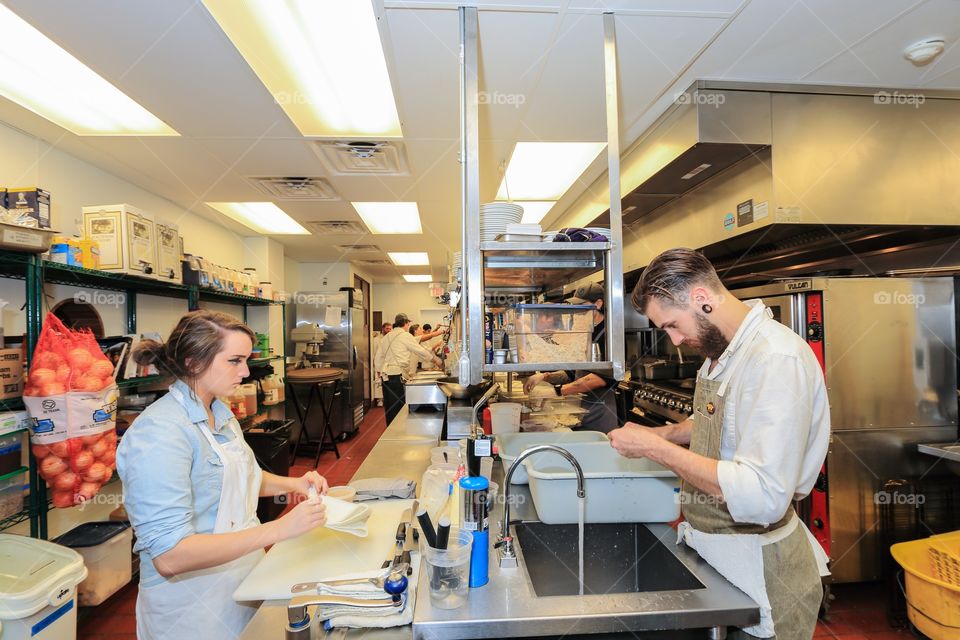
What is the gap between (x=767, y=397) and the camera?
3.58 ft

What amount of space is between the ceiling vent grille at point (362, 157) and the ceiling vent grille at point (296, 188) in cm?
39

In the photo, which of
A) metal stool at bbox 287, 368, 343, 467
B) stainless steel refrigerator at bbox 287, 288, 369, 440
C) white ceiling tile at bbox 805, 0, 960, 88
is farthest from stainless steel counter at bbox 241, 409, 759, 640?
stainless steel refrigerator at bbox 287, 288, 369, 440

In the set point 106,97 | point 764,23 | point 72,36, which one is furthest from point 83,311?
point 764,23

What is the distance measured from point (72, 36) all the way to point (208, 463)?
6.18 feet

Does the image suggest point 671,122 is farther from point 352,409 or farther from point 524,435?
point 352,409

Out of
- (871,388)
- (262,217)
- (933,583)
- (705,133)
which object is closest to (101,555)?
(262,217)

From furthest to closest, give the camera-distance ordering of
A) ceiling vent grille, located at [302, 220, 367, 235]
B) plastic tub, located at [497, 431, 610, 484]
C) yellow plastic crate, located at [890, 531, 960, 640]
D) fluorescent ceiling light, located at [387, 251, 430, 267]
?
fluorescent ceiling light, located at [387, 251, 430, 267]
ceiling vent grille, located at [302, 220, 367, 235]
plastic tub, located at [497, 431, 610, 484]
yellow plastic crate, located at [890, 531, 960, 640]

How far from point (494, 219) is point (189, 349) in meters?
1.15

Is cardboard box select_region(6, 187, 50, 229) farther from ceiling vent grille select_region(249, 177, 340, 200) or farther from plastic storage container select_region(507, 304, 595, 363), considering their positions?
plastic storage container select_region(507, 304, 595, 363)

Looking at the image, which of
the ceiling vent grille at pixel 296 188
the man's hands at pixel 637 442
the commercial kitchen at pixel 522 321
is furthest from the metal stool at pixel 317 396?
the man's hands at pixel 637 442

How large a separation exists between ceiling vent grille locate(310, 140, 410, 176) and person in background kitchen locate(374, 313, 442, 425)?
3.27 meters

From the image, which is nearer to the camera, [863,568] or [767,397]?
[767,397]

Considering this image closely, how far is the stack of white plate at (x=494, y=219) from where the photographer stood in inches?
60.2

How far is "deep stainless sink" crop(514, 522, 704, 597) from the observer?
150 centimetres
